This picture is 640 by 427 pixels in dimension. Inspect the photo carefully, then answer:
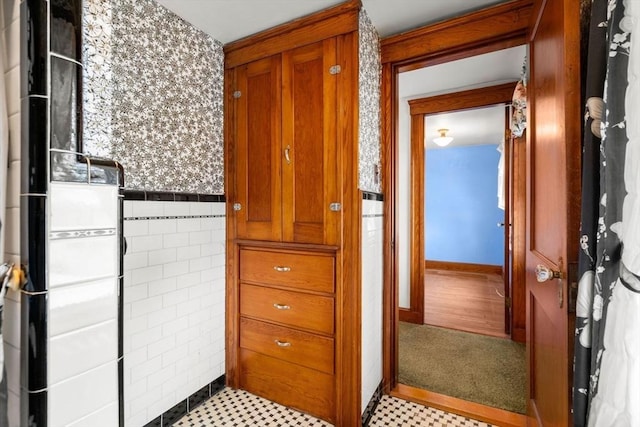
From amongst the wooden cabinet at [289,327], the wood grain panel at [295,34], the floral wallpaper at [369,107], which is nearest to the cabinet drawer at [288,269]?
the wooden cabinet at [289,327]

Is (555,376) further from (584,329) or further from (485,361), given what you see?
(485,361)

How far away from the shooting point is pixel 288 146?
5.67 feet

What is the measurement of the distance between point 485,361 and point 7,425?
2.58 metres

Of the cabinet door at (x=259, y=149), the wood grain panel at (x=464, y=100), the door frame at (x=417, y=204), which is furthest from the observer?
the door frame at (x=417, y=204)

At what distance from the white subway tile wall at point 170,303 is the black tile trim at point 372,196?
0.92 m

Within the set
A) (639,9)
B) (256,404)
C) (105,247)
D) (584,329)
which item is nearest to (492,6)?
(639,9)

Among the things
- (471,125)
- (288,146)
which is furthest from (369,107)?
(471,125)

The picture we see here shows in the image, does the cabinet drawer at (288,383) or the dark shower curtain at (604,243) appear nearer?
the dark shower curtain at (604,243)

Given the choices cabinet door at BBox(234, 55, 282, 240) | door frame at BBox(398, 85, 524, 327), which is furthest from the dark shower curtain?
door frame at BBox(398, 85, 524, 327)

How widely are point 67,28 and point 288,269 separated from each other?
135 centimetres

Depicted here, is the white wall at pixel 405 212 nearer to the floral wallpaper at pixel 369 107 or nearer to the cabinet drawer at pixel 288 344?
the floral wallpaper at pixel 369 107

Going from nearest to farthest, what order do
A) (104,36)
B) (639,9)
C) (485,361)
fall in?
(639,9), (104,36), (485,361)

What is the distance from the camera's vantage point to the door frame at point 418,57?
5.14ft

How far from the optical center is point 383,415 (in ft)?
5.59
